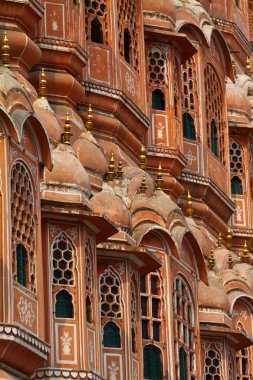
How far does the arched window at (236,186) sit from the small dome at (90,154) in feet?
36.8

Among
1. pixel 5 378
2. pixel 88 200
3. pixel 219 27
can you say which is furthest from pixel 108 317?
pixel 219 27

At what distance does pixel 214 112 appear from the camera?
48938mm

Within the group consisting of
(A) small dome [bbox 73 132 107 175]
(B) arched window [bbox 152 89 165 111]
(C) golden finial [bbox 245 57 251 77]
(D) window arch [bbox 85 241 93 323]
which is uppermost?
(C) golden finial [bbox 245 57 251 77]

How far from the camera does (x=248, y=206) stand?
50.8 m

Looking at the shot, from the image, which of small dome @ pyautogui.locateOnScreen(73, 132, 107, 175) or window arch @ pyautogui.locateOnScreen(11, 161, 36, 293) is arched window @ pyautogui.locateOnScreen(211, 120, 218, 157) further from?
window arch @ pyautogui.locateOnScreen(11, 161, 36, 293)

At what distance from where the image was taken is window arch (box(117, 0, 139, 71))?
43562 millimetres

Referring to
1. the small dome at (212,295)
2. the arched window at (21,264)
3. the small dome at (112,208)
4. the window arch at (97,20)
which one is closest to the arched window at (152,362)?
the small dome at (112,208)

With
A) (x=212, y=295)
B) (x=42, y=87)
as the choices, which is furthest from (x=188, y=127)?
(x=42, y=87)

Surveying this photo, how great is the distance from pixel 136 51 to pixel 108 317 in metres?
7.55

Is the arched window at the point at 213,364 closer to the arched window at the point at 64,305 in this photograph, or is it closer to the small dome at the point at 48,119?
the small dome at the point at 48,119

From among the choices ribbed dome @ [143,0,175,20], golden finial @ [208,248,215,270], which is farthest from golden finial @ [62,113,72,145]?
ribbed dome @ [143,0,175,20]

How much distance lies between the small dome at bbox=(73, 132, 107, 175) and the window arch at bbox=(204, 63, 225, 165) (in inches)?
332

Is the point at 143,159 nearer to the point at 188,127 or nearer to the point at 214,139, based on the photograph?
the point at 188,127

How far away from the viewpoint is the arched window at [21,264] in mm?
34281
